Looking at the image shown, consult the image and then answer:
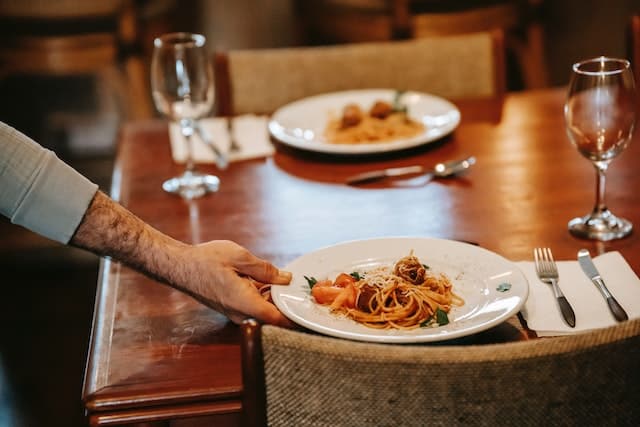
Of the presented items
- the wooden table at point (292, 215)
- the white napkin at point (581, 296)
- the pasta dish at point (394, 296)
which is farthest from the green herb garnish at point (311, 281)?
the white napkin at point (581, 296)

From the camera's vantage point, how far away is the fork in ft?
3.55

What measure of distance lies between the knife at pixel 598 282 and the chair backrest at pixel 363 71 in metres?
0.92

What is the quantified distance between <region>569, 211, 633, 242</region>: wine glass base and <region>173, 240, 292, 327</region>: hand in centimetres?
44

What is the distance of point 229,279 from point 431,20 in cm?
229

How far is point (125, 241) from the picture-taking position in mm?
1138

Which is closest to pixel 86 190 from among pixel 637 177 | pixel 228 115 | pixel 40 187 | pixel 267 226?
pixel 40 187

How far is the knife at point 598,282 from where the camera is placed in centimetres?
107

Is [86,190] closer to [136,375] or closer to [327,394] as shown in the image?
[136,375]

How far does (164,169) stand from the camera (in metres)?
1.74

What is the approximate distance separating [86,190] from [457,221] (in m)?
0.54

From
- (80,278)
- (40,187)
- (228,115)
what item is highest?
(40,187)

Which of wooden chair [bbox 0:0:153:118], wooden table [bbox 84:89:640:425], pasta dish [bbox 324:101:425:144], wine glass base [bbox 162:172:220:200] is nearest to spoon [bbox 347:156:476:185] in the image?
wooden table [bbox 84:89:640:425]

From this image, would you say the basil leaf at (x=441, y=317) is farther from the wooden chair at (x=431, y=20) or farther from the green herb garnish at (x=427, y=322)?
the wooden chair at (x=431, y=20)

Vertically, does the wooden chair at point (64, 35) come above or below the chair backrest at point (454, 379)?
below
